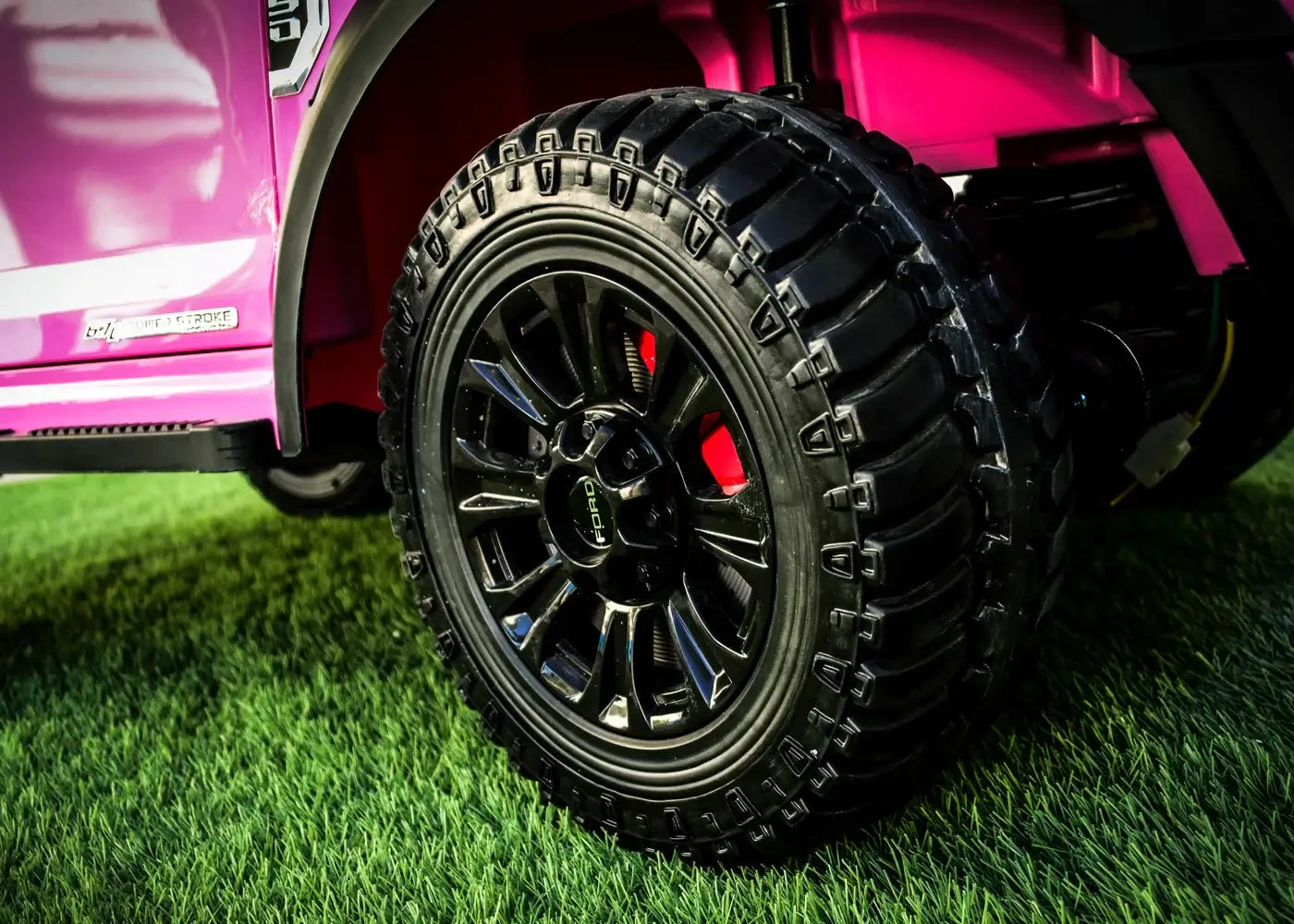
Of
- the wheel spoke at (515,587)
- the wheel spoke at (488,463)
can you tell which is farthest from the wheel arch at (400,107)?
the wheel spoke at (515,587)

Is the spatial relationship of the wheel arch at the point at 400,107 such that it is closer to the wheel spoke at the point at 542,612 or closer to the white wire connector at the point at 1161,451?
the wheel spoke at the point at 542,612

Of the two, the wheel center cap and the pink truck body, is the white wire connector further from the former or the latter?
the wheel center cap

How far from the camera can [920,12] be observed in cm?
134

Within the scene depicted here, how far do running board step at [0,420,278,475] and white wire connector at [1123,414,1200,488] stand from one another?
148cm

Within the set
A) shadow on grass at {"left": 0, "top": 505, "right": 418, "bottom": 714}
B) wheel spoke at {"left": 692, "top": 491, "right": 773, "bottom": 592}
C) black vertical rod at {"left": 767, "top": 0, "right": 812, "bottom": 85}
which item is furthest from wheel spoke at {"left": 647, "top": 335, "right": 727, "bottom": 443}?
shadow on grass at {"left": 0, "top": 505, "right": 418, "bottom": 714}

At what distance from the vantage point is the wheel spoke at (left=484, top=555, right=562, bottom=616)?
4.83 feet

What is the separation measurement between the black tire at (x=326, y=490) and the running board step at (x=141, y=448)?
4.07ft

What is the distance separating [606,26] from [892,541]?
43.7 inches

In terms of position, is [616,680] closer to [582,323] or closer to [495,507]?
[495,507]

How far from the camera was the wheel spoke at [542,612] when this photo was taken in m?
1.47

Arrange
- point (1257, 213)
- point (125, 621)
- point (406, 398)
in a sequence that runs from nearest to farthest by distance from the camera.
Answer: point (1257, 213) → point (406, 398) → point (125, 621)

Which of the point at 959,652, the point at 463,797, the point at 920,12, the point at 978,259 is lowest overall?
the point at 463,797

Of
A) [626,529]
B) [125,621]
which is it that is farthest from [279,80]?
[125,621]

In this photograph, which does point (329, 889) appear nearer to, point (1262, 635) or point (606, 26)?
point (606, 26)
